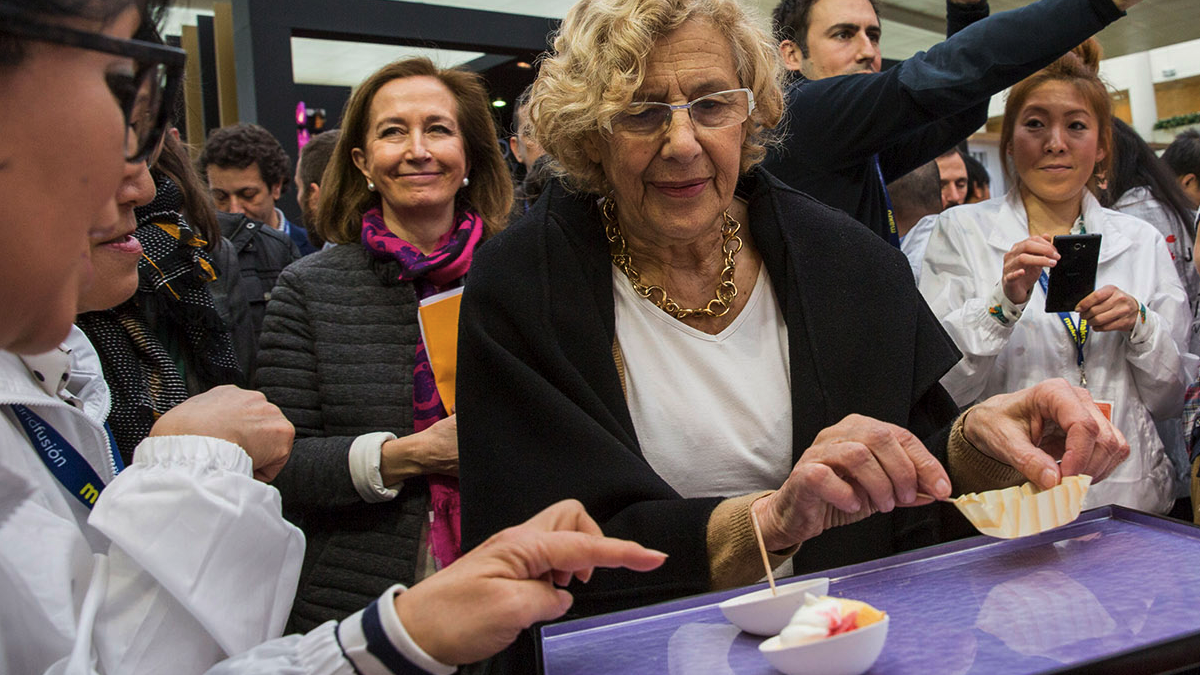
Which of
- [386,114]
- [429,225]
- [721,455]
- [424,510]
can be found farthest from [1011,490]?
[386,114]

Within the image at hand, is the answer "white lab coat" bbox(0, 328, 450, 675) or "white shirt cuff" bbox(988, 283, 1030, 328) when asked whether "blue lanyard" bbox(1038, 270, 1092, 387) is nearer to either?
"white shirt cuff" bbox(988, 283, 1030, 328)

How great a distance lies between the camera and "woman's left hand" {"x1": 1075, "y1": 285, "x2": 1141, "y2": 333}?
2.53 metres

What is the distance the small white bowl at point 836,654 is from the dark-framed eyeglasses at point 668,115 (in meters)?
1.05

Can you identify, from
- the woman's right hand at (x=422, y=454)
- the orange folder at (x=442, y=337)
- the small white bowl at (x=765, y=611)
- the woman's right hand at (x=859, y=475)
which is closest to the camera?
the small white bowl at (x=765, y=611)

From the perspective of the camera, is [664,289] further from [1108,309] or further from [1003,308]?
[1108,309]

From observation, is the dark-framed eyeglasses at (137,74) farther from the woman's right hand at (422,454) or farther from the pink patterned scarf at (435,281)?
the pink patterned scarf at (435,281)

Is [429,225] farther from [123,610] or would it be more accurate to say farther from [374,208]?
[123,610]

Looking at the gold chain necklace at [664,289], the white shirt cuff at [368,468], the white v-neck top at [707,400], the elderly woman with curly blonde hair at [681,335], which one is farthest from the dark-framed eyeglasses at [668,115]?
the white shirt cuff at [368,468]

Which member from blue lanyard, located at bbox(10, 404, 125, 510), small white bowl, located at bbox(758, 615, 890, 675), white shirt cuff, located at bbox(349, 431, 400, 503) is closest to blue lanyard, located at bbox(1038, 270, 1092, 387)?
white shirt cuff, located at bbox(349, 431, 400, 503)

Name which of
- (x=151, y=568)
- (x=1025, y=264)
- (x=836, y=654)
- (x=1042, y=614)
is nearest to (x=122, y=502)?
(x=151, y=568)

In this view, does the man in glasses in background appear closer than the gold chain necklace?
No

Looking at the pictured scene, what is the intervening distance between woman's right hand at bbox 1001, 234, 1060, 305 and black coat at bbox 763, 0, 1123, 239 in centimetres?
43

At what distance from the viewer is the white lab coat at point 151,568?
1042 mm

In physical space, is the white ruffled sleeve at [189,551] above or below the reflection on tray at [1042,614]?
above
